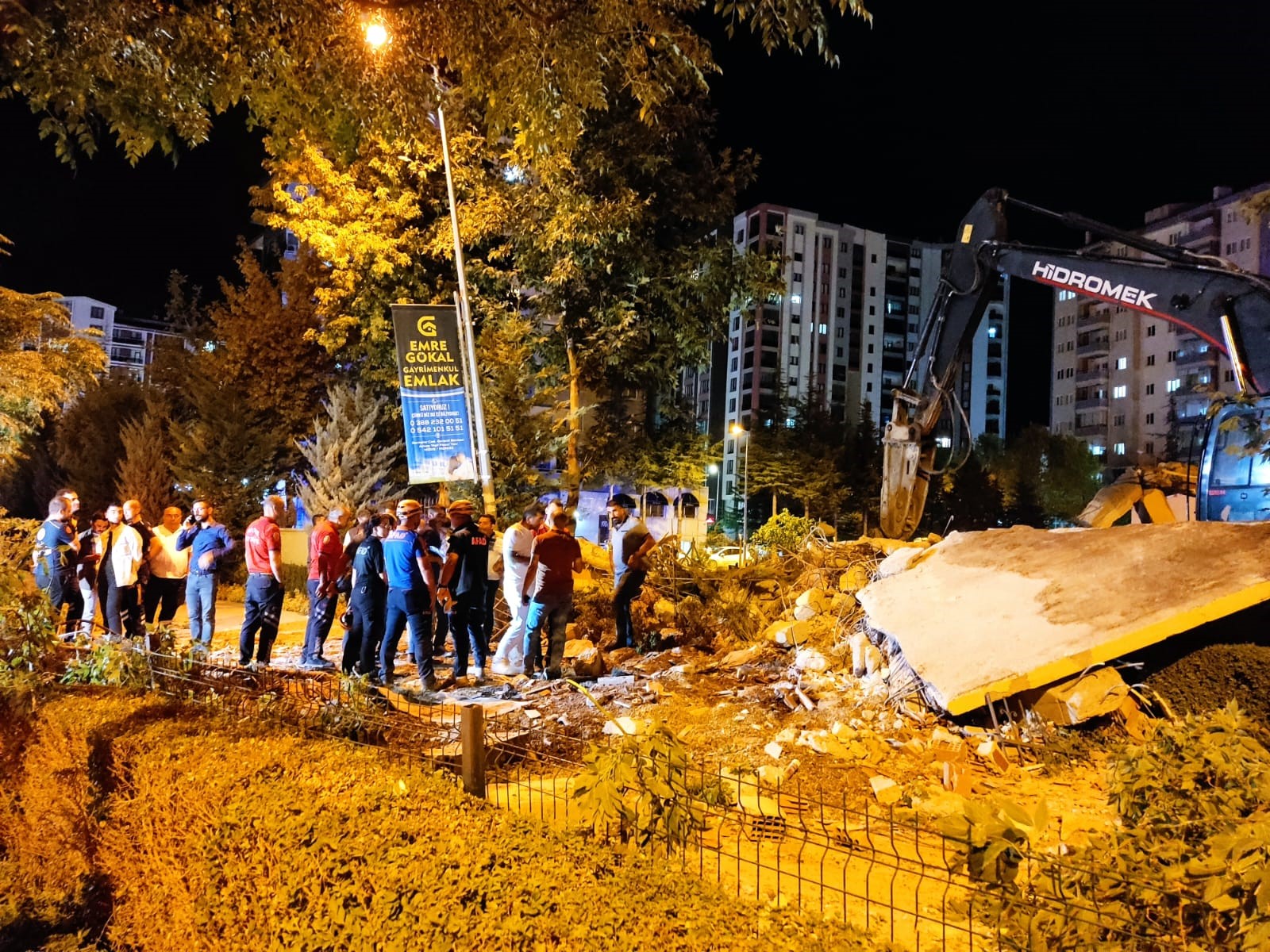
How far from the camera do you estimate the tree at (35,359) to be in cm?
1577

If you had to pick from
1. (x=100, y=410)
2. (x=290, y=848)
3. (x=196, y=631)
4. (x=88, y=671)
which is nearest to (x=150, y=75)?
(x=88, y=671)

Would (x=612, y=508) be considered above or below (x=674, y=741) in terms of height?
above

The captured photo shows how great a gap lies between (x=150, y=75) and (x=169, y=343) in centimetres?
2573

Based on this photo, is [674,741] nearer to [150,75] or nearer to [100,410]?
[150,75]

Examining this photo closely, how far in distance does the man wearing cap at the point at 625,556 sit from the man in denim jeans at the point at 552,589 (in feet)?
4.76

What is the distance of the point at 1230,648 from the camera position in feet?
22.4

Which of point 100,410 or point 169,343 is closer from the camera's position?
point 100,410

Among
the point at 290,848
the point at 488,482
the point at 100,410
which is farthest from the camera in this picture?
the point at 100,410

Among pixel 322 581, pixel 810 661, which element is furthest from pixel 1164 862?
pixel 322 581

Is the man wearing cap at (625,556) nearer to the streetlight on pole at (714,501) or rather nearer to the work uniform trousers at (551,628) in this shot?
the work uniform trousers at (551,628)

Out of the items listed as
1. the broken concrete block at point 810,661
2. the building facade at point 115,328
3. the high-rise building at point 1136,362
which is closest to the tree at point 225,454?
the broken concrete block at point 810,661

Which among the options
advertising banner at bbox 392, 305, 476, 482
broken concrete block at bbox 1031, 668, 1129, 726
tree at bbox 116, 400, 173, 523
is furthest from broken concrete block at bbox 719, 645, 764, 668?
tree at bbox 116, 400, 173, 523

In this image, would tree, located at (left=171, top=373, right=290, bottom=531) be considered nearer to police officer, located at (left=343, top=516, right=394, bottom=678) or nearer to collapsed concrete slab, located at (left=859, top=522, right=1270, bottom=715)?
police officer, located at (left=343, top=516, right=394, bottom=678)

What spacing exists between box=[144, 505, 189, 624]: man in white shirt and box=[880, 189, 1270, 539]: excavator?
9.46 m
